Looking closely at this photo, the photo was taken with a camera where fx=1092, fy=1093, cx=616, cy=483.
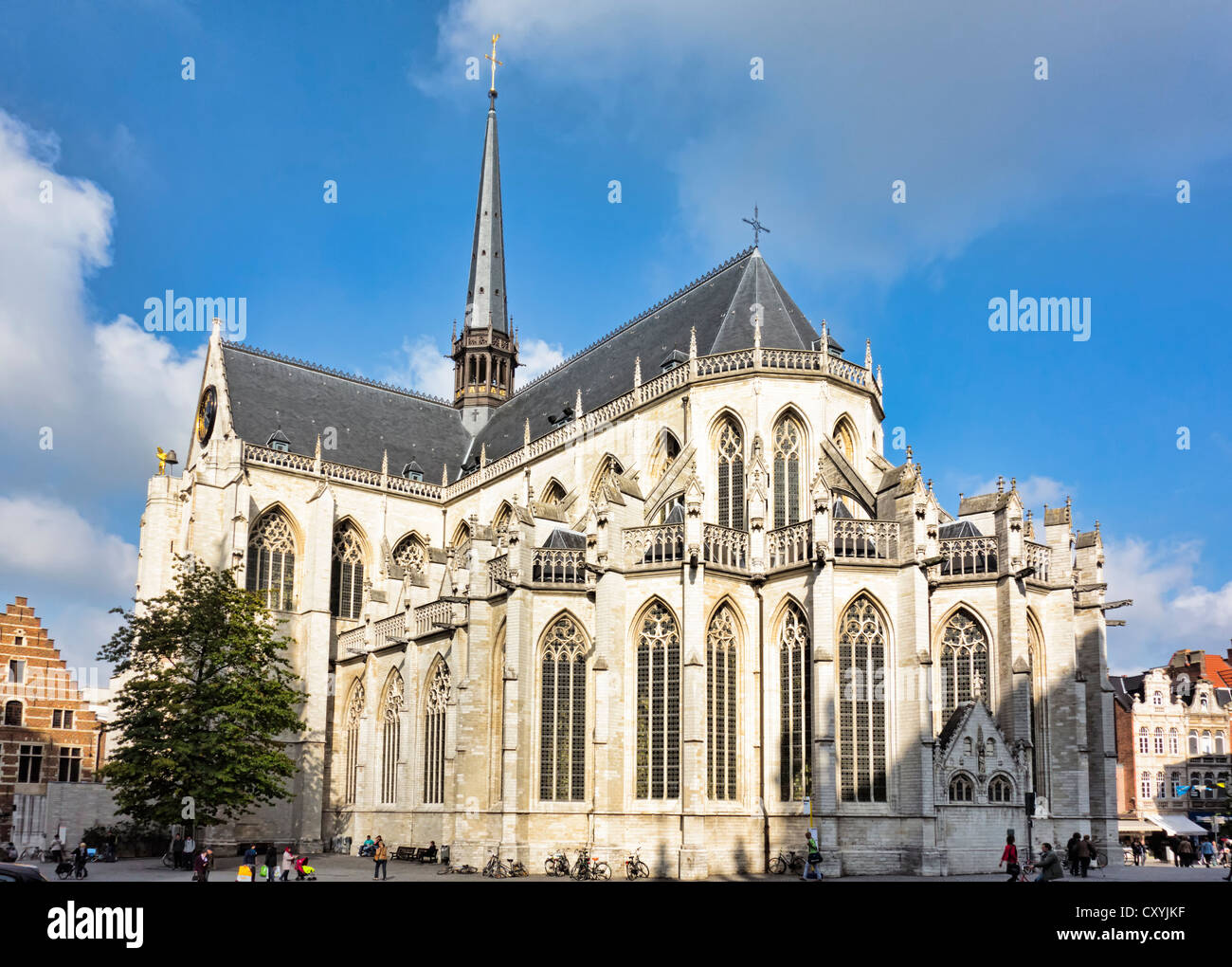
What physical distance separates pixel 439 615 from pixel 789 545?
41.3 feet

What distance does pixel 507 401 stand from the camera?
5441 centimetres

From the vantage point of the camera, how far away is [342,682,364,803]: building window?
41.8 metres

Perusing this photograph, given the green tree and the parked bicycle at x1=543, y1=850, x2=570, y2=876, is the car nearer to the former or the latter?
the parked bicycle at x1=543, y1=850, x2=570, y2=876

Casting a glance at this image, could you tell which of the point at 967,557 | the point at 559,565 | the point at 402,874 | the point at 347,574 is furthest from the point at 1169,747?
the point at 402,874

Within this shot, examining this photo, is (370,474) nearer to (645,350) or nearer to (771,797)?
(645,350)

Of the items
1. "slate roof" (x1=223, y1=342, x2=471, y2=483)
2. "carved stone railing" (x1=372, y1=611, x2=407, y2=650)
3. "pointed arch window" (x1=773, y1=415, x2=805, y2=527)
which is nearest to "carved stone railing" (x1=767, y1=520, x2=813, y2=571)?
"pointed arch window" (x1=773, y1=415, x2=805, y2=527)

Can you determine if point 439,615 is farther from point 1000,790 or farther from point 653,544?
point 1000,790

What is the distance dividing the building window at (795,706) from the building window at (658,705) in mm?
2771

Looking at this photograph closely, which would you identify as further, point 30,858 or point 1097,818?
point 30,858

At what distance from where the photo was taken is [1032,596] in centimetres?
2991

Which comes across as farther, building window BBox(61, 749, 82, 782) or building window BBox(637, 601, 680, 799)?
building window BBox(61, 749, 82, 782)

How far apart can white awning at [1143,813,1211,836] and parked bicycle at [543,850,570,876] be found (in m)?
29.9
